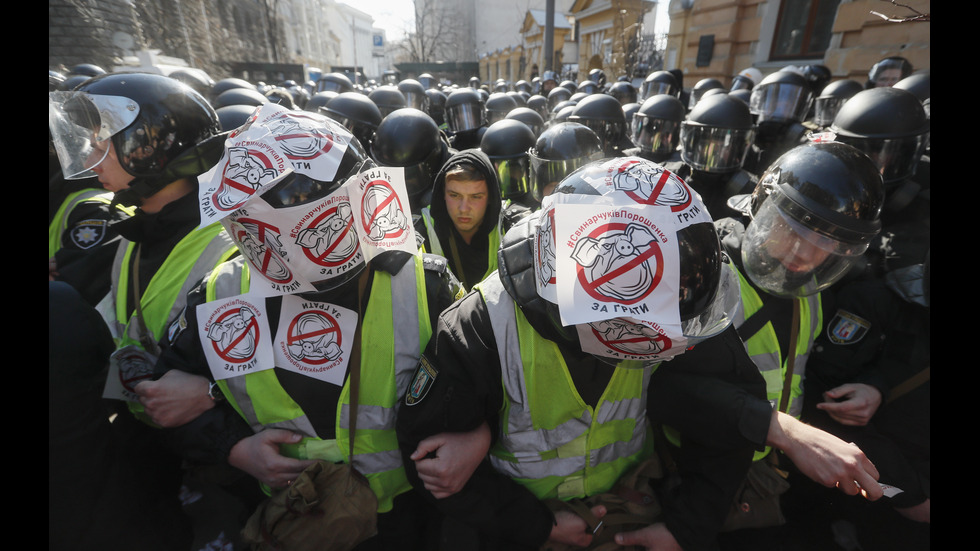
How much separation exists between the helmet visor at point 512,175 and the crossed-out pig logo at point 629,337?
3.10 meters

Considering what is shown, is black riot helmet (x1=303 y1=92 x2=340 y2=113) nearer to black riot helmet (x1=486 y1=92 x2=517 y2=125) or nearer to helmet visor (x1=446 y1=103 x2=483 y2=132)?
helmet visor (x1=446 y1=103 x2=483 y2=132)

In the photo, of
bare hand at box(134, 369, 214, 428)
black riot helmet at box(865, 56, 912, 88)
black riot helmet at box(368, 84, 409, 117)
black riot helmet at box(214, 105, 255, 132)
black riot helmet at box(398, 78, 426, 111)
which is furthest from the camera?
black riot helmet at box(398, 78, 426, 111)

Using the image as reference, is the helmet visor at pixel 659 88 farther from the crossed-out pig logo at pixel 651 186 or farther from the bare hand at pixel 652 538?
the bare hand at pixel 652 538

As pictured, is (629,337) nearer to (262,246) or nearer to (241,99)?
(262,246)

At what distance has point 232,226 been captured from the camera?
4.19 ft

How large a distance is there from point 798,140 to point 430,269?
5092 millimetres

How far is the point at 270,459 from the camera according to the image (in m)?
1.34

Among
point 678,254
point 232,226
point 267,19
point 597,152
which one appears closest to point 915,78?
point 597,152

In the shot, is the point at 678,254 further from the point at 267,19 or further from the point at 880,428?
the point at 267,19

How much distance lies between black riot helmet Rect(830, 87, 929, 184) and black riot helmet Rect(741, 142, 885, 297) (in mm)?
1418

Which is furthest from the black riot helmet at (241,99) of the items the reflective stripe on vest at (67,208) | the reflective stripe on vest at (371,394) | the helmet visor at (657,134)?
the helmet visor at (657,134)

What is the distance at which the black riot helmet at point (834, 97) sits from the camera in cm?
A: 508

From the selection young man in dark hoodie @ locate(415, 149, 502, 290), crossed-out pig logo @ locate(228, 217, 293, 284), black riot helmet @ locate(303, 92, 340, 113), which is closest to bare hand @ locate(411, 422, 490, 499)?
crossed-out pig logo @ locate(228, 217, 293, 284)

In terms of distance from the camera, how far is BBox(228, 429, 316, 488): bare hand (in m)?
1.34
